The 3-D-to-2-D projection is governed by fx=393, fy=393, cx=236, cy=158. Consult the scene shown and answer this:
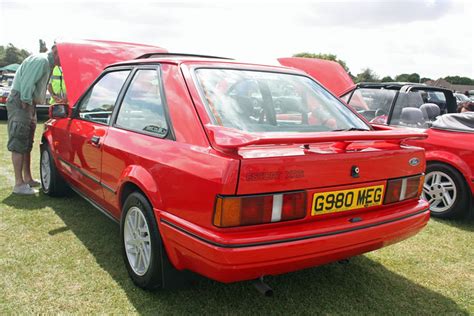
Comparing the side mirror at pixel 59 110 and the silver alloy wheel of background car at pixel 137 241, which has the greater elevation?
the side mirror at pixel 59 110

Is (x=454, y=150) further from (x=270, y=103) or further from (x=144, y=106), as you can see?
(x=144, y=106)

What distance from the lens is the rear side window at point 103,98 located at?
3.12m

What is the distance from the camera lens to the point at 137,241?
8.39 ft

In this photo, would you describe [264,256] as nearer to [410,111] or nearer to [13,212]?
[13,212]

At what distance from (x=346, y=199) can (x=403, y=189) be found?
0.52 meters

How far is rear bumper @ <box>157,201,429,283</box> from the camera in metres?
1.84

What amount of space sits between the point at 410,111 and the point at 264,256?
385cm

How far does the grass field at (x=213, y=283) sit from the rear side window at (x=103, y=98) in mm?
1030

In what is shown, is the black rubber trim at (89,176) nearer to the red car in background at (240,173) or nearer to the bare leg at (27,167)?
the red car in background at (240,173)

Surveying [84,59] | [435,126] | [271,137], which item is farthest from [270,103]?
[84,59]

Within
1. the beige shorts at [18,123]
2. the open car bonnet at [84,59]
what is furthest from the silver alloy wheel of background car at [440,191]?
the beige shorts at [18,123]

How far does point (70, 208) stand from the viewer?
4.11 m

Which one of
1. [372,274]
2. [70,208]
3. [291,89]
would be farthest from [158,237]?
[70,208]

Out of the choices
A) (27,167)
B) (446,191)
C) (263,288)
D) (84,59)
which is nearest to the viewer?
(263,288)
